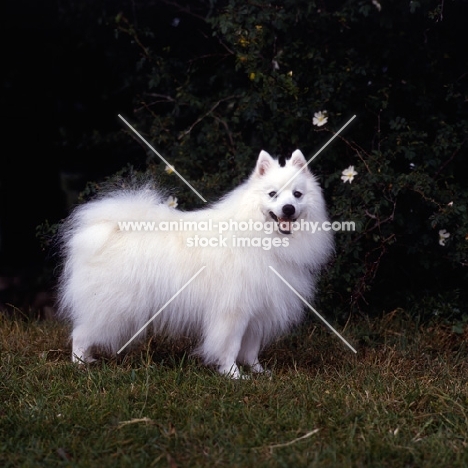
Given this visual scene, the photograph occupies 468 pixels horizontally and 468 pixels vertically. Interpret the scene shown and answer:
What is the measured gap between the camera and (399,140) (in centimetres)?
581

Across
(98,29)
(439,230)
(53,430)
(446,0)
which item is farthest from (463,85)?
(53,430)

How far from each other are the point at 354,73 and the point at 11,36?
10.5ft

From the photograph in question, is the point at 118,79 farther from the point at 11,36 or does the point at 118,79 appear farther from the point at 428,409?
the point at 428,409

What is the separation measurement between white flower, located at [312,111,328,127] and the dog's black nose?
4.59ft

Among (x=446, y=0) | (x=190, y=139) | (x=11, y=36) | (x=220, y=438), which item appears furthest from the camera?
(x=11, y=36)

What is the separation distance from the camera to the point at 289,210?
4.58 metres

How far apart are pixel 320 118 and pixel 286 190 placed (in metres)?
1.34

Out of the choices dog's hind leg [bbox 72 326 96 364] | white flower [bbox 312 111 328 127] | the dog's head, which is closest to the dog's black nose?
the dog's head

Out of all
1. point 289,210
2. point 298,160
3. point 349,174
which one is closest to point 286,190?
point 289,210

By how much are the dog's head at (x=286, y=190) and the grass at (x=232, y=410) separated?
0.96 metres

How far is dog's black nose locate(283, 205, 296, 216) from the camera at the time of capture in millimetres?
4570
